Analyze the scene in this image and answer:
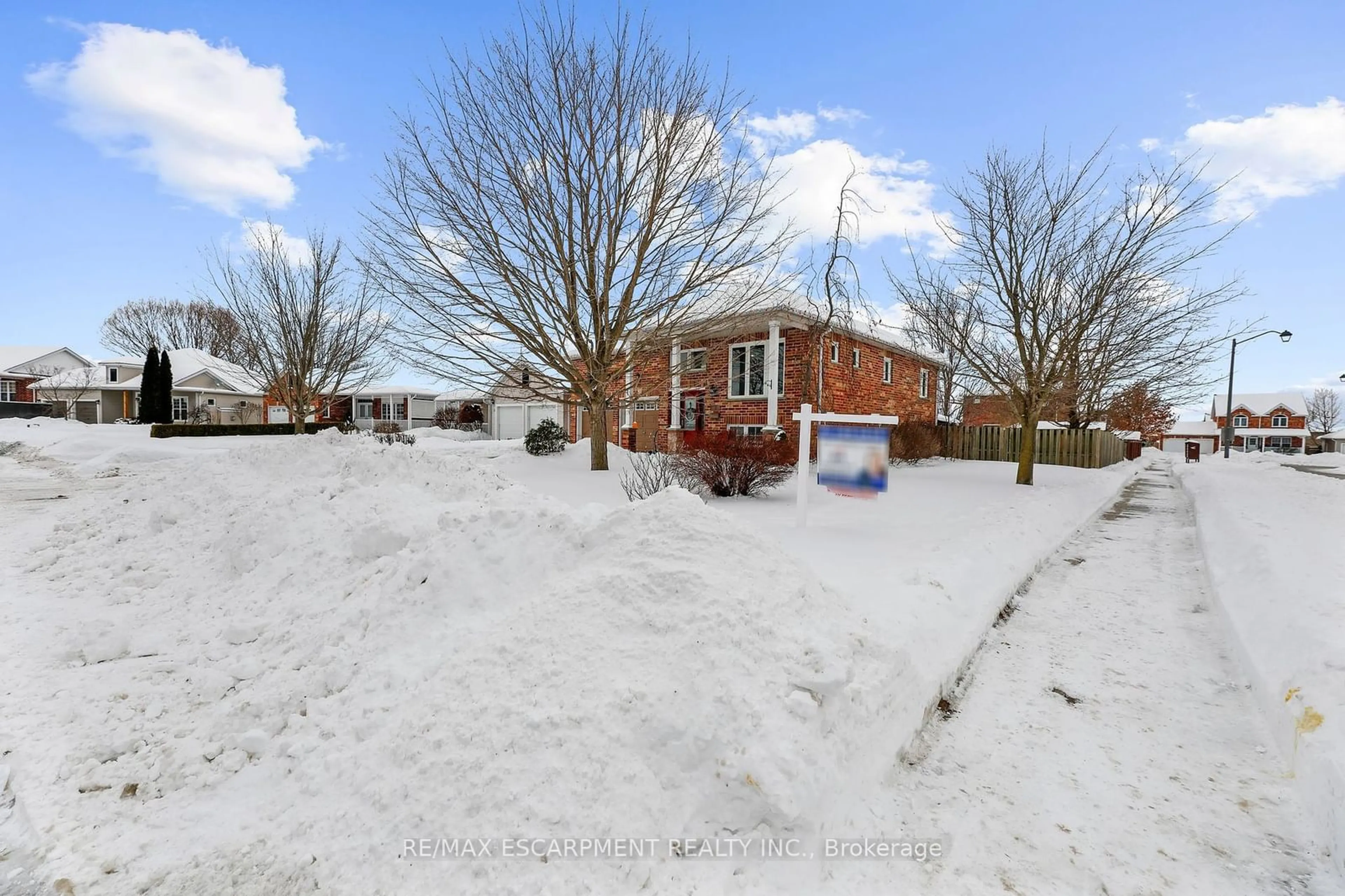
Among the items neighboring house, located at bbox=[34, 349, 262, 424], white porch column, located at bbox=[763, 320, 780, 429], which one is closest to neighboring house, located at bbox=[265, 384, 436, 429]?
neighboring house, located at bbox=[34, 349, 262, 424]

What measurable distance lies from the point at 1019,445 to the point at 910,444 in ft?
24.5

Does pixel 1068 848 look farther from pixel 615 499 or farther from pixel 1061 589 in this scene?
pixel 615 499

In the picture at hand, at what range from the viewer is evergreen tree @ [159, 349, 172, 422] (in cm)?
3070

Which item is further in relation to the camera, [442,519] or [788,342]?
[788,342]

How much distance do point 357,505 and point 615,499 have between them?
13.1 feet

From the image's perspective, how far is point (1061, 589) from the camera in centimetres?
578

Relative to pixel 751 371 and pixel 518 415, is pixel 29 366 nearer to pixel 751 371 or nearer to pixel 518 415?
pixel 518 415

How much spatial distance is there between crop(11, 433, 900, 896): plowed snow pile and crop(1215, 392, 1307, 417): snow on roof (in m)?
86.1

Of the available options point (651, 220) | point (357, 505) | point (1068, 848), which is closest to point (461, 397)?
point (651, 220)

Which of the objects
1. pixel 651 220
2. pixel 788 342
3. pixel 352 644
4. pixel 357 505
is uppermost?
pixel 651 220

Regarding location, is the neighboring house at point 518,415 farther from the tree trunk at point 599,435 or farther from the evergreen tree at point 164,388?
the evergreen tree at point 164,388

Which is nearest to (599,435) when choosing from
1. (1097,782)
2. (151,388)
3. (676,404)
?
(676,404)

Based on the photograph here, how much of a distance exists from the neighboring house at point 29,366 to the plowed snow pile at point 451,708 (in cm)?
4842

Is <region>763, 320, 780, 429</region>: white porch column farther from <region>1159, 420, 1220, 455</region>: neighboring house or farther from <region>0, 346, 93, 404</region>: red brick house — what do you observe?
<region>1159, 420, 1220, 455</region>: neighboring house
